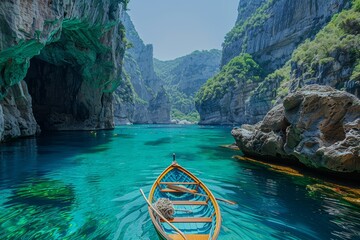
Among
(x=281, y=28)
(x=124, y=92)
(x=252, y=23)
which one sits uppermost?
(x=252, y=23)

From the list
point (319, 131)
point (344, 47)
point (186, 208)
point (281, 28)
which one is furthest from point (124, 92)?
point (186, 208)

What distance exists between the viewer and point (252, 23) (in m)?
101

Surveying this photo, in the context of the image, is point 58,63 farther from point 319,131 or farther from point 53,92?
point 319,131

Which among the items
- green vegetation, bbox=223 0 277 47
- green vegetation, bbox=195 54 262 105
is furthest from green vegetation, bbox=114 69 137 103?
green vegetation, bbox=223 0 277 47

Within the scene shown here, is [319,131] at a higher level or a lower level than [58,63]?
lower

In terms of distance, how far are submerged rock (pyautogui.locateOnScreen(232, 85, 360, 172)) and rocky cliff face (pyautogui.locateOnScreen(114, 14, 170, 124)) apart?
68.8 metres

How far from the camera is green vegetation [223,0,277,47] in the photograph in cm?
9359

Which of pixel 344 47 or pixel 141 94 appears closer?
pixel 344 47

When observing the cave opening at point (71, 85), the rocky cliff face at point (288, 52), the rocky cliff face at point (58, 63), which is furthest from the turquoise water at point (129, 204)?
the cave opening at point (71, 85)

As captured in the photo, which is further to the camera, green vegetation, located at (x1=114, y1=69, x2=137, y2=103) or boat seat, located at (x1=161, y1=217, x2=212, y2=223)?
green vegetation, located at (x1=114, y1=69, x2=137, y2=103)

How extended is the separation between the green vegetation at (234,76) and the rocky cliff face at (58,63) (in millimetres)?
55293

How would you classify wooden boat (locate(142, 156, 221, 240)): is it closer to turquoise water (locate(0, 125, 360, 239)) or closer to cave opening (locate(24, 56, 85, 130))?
turquoise water (locate(0, 125, 360, 239))

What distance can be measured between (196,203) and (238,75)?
88194 mm

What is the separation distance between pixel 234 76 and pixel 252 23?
26.1 meters
